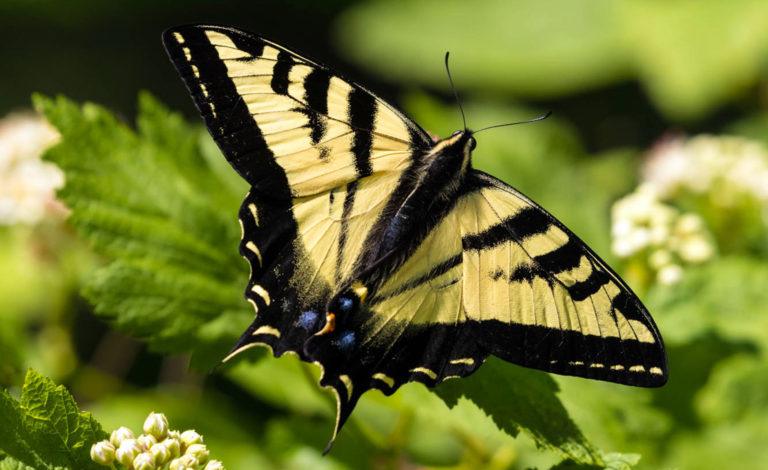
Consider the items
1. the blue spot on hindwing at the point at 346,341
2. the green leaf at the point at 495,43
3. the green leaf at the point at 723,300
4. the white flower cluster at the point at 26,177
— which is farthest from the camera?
the green leaf at the point at 495,43

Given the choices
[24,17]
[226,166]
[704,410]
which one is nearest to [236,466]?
[226,166]

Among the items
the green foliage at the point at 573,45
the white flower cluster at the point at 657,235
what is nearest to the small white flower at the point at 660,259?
the white flower cluster at the point at 657,235

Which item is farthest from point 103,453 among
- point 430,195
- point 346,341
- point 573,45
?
point 573,45

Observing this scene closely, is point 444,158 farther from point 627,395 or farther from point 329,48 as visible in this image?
Result: point 329,48

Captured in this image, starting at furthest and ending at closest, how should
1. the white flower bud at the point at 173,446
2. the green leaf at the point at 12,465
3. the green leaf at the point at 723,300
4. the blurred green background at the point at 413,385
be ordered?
the green leaf at the point at 723,300
the blurred green background at the point at 413,385
the white flower bud at the point at 173,446
the green leaf at the point at 12,465

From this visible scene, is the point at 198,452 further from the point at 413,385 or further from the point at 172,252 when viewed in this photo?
the point at 172,252

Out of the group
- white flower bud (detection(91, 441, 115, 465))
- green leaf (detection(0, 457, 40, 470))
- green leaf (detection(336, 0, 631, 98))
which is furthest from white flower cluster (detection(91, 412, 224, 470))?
green leaf (detection(336, 0, 631, 98))

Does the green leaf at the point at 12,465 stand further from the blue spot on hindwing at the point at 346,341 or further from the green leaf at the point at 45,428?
the blue spot on hindwing at the point at 346,341

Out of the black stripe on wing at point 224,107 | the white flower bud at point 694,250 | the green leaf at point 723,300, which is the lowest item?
the green leaf at point 723,300

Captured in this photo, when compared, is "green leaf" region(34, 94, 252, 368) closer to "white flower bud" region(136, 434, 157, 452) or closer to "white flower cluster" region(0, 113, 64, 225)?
"white flower bud" region(136, 434, 157, 452)
